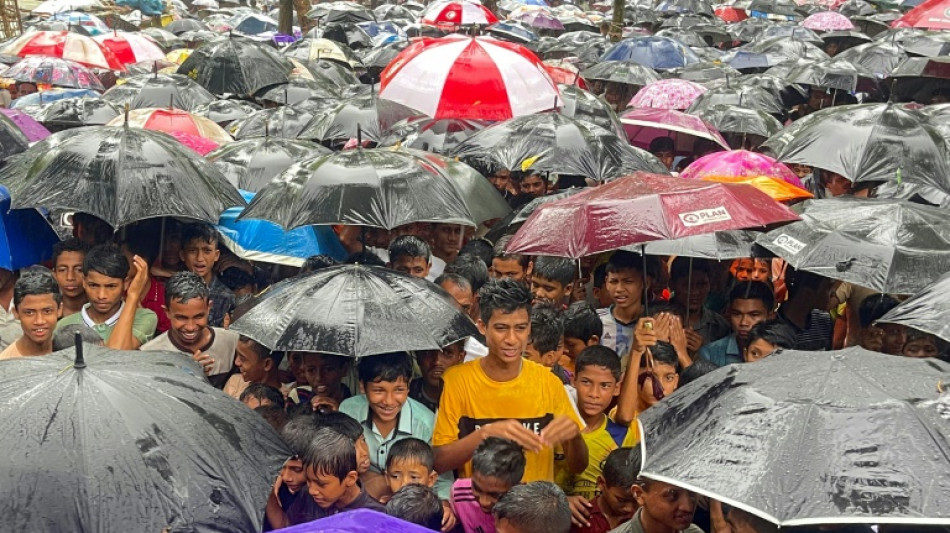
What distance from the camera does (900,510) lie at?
3283mm

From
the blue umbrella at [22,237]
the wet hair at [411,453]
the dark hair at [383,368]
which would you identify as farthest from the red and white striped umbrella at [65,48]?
the wet hair at [411,453]

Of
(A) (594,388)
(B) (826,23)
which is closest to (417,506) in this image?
(A) (594,388)

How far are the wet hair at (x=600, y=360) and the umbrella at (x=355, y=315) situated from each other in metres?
0.54

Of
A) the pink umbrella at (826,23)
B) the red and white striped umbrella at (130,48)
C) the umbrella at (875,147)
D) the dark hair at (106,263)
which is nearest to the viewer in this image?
the dark hair at (106,263)

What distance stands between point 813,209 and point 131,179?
3782 millimetres

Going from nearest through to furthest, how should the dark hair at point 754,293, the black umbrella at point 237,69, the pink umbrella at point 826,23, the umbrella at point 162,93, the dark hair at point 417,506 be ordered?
the dark hair at point 417,506, the dark hair at point 754,293, the umbrella at point 162,93, the black umbrella at point 237,69, the pink umbrella at point 826,23

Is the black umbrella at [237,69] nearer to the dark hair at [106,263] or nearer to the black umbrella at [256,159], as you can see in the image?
the black umbrella at [256,159]

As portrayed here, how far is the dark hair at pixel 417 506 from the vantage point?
4.66 m

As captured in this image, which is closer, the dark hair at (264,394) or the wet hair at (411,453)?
the wet hair at (411,453)

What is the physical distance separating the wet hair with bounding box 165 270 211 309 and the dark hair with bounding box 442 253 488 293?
1507 millimetres

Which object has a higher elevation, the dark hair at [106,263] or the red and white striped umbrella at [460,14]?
the dark hair at [106,263]

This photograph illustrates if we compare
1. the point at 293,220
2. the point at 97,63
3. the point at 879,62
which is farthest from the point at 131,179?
the point at 879,62

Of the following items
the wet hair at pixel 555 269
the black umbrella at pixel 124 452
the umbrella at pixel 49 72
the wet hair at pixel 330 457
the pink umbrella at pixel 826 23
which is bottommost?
the pink umbrella at pixel 826 23

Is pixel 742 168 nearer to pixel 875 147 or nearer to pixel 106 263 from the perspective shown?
pixel 875 147
